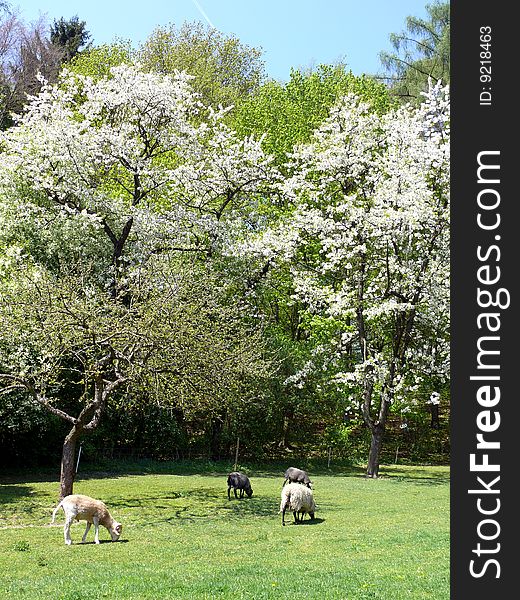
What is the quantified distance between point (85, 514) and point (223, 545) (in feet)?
9.23

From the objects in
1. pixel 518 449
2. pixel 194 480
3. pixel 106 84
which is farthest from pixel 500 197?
pixel 106 84

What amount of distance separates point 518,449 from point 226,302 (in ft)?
96.0

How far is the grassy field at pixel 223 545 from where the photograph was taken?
9.70 m

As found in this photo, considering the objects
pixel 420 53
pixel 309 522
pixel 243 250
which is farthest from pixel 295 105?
pixel 309 522

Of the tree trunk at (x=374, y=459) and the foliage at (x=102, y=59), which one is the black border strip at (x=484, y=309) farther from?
the foliage at (x=102, y=59)

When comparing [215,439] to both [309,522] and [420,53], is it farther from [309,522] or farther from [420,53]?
[420,53]

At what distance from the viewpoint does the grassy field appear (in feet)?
31.8

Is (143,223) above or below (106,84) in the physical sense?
below

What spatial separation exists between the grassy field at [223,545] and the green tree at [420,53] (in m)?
23.2

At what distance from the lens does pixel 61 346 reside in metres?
19.2

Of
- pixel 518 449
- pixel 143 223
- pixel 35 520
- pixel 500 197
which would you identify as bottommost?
pixel 35 520

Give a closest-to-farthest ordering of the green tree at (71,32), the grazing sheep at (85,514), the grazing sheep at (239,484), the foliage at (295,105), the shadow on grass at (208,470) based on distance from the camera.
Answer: the grazing sheep at (85,514), the grazing sheep at (239,484), the shadow on grass at (208,470), the foliage at (295,105), the green tree at (71,32)

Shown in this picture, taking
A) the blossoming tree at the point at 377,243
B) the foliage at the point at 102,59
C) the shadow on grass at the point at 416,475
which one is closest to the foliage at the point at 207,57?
the foliage at the point at 102,59

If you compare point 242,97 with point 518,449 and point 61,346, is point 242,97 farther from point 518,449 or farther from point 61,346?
point 518,449
